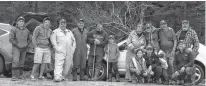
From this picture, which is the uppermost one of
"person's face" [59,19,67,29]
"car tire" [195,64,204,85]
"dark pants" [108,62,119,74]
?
"person's face" [59,19,67,29]

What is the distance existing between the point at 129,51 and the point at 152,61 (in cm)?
71

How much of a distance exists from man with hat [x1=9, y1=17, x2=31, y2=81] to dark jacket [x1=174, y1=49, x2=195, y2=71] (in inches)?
160

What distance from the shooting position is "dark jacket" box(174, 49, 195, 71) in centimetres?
880

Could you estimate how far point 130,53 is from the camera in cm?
938

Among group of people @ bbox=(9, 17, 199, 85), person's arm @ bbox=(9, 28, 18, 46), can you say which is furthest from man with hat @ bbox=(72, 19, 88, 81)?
person's arm @ bbox=(9, 28, 18, 46)

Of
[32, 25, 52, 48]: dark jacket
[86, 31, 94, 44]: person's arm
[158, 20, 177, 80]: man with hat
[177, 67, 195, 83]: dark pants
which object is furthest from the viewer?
[86, 31, 94, 44]: person's arm

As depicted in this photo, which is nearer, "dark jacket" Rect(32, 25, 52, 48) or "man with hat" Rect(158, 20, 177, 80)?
"dark jacket" Rect(32, 25, 52, 48)

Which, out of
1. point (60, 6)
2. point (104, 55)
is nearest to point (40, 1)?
point (60, 6)

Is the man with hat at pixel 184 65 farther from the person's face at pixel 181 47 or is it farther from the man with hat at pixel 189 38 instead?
the man with hat at pixel 189 38

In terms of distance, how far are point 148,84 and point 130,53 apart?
3.41 ft

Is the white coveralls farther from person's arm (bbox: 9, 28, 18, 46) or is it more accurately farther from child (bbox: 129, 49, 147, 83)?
child (bbox: 129, 49, 147, 83)

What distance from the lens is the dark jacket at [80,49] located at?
9367 millimetres

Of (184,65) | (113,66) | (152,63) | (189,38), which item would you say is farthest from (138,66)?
(189,38)

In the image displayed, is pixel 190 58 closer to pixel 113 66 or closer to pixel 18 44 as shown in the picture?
pixel 113 66
